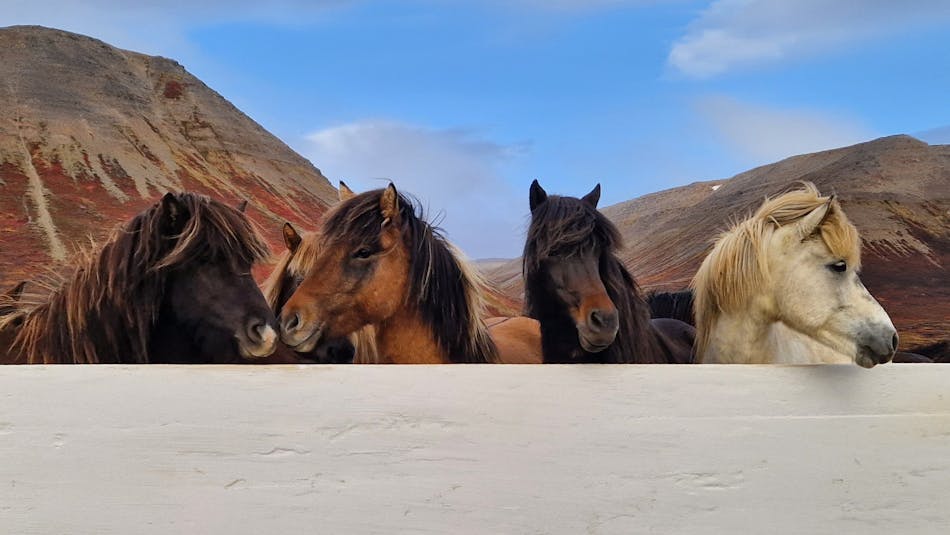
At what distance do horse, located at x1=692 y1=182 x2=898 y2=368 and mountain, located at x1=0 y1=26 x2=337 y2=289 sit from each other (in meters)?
4.44

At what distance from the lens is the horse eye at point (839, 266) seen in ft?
7.68

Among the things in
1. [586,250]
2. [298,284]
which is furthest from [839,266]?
[298,284]

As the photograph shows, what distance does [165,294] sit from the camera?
226 cm

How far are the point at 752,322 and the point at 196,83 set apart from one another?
42.0 feet

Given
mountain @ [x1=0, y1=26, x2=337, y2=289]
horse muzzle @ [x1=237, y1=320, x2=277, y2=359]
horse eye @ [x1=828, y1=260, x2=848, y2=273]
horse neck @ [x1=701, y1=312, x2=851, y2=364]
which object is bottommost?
horse neck @ [x1=701, y1=312, x2=851, y2=364]

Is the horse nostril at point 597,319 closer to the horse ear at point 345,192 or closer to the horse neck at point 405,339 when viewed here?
the horse neck at point 405,339

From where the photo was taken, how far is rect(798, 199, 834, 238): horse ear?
2384 millimetres

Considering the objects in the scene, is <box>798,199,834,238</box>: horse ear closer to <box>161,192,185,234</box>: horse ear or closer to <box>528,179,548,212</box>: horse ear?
<box>528,179,548,212</box>: horse ear

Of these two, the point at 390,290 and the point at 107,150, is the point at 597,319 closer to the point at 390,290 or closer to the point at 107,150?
the point at 390,290

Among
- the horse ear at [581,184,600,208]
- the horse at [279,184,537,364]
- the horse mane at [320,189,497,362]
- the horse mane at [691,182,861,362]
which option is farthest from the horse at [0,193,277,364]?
the horse mane at [691,182,861,362]

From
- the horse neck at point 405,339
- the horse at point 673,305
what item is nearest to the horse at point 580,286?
the horse neck at point 405,339

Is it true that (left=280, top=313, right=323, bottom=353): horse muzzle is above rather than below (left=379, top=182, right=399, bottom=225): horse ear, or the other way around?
below

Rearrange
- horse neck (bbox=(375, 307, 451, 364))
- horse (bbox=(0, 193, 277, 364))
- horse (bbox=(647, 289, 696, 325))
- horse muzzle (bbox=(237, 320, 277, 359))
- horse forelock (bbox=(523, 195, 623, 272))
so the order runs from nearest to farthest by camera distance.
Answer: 1. horse muzzle (bbox=(237, 320, 277, 359))
2. horse (bbox=(0, 193, 277, 364))
3. horse forelock (bbox=(523, 195, 623, 272))
4. horse neck (bbox=(375, 307, 451, 364))
5. horse (bbox=(647, 289, 696, 325))

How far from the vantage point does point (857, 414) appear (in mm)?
2102
